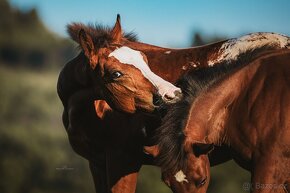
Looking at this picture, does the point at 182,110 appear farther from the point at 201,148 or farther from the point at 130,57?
the point at 130,57

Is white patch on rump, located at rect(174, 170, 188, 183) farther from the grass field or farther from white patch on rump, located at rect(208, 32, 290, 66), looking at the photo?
the grass field

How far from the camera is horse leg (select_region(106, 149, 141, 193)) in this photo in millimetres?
6965

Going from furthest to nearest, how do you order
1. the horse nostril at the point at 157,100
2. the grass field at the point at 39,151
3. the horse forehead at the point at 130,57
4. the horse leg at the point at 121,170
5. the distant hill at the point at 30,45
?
1. the grass field at the point at 39,151
2. the distant hill at the point at 30,45
3. the horse leg at the point at 121,170
4. the horse forehead at the point at 130,57
5. the horse nostril at the point at 157,100

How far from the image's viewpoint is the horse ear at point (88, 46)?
6.72 m

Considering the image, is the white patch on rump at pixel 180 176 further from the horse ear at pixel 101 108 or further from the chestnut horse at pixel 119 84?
the horse ear at pixel 101 108

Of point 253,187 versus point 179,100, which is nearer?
point 253,187

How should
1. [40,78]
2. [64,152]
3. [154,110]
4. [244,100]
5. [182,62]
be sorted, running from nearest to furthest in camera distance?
[244,100]
[154,110]
[182,62]
[40,78]
[64,152]

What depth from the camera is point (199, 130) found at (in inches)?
223

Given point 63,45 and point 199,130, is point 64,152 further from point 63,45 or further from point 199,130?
point 199,130

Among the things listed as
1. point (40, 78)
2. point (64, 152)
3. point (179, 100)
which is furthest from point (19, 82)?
point (179, 100)

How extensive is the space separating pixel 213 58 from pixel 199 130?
131cm

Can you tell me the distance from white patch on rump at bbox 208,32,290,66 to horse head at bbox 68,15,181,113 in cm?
78

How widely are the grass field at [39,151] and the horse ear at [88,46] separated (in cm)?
1488

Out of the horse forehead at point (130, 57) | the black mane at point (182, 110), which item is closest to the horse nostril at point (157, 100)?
the black mane at point (182, 110)
